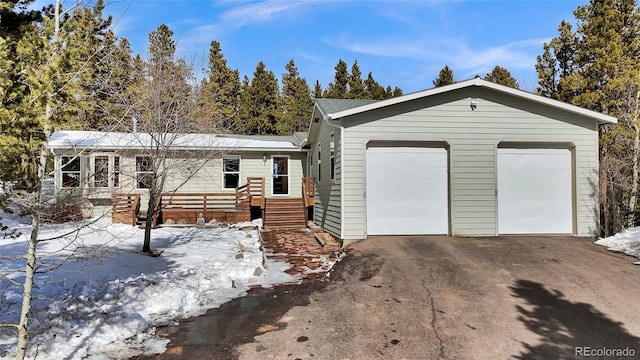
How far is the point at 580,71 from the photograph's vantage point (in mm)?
16016

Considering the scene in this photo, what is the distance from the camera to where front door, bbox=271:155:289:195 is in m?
15.4

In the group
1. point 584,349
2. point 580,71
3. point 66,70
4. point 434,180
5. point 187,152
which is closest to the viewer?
point 66,70

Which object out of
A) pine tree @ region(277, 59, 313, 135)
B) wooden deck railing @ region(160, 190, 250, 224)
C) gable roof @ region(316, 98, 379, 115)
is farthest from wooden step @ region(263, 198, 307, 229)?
pine tree @ region(277, 59, 313, 135)

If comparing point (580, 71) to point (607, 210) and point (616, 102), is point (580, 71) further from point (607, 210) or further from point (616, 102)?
point (607, 210)

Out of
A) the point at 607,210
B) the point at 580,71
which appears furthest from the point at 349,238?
the point at 580,71

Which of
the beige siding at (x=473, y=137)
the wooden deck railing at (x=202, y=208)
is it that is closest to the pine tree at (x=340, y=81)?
the wooden deck railing at (x=202, y=208)

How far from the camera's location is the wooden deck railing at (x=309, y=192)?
44.2 ft

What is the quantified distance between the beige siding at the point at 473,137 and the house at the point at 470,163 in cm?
3

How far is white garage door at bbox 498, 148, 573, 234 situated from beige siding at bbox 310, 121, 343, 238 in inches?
167

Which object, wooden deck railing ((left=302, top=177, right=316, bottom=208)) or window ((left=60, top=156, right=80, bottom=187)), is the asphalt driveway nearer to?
window ((left=60, top=156, right=80, bottom=187))

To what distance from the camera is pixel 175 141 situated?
9656mm

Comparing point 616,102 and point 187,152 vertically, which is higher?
point 616,102

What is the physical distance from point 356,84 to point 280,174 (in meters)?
17.8

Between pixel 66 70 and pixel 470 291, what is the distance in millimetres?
5898
